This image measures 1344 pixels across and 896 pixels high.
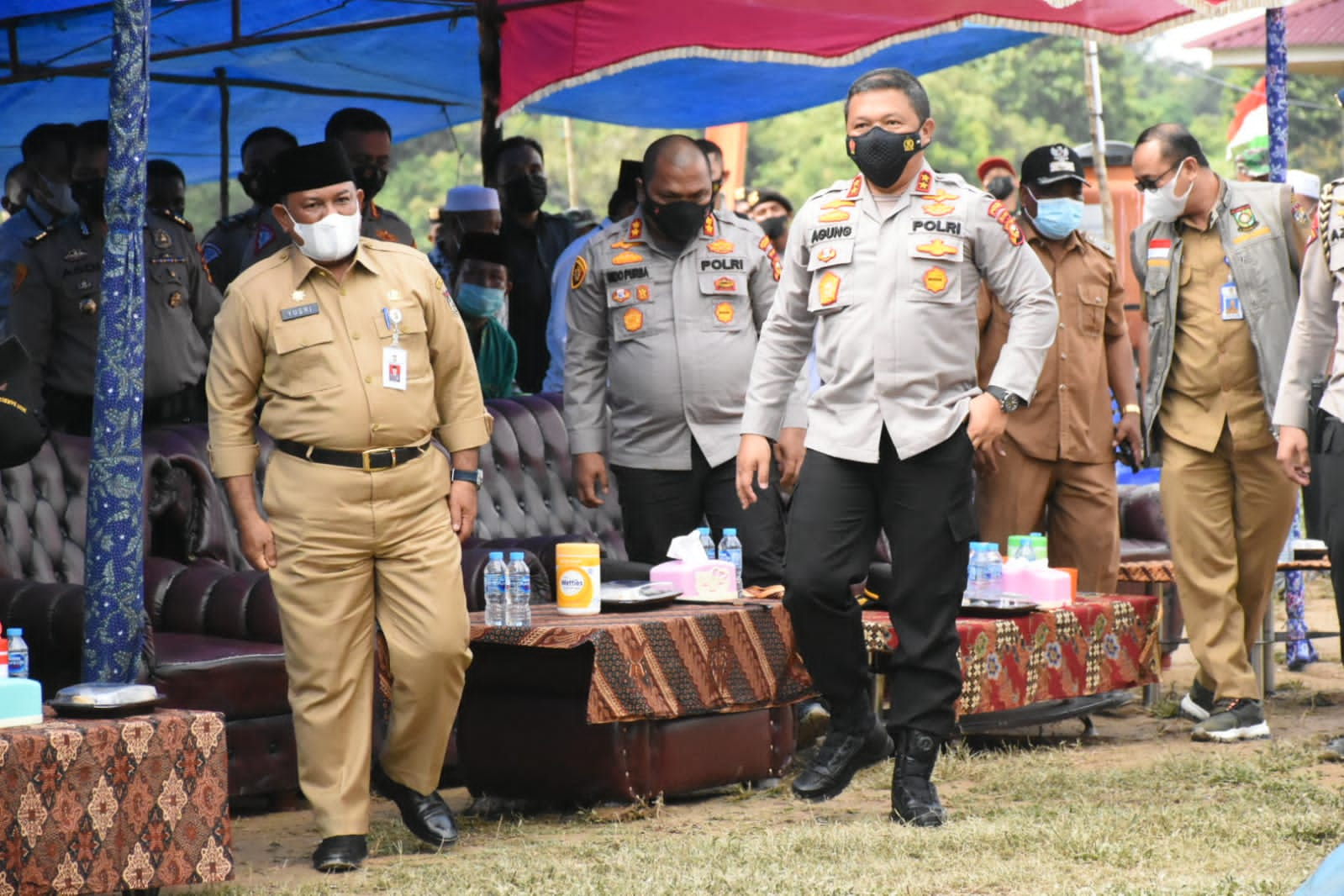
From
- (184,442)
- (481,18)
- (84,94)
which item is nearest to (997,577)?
(184,442)

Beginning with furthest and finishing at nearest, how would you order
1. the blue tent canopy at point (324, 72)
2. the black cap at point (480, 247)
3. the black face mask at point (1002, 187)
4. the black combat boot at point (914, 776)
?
the black face mask at point (1002, 187) → the blue tent canopy at point (324, 72) → the black cap at point (480, 247) → the black combat boot at point (914, 776)

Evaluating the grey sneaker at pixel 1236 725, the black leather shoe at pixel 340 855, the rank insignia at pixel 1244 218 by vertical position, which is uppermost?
the rank insignia at pixel 1244 218

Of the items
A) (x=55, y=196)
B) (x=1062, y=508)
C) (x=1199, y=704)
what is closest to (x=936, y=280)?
(x=1062, y=508)

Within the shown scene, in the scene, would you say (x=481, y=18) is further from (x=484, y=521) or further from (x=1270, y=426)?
(x=1270, y=426)

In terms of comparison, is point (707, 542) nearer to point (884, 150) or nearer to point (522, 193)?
point (884, 150)

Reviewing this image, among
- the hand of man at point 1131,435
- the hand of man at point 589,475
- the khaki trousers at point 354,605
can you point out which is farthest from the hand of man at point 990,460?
the khaki trousers at point 354,605

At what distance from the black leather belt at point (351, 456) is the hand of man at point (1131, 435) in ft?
12.1

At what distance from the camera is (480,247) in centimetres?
980

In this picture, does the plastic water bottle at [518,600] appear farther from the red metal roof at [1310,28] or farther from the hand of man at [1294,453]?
the red metal roof at [1310,28]

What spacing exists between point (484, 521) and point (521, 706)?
2.10 metres

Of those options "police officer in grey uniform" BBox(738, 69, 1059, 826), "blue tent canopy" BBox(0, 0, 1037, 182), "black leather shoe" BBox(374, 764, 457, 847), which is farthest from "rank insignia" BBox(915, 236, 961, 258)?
"blue tent canopy" BBox(0, 0, 1037, 182)

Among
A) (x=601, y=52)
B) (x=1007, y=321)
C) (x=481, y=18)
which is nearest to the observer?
(x=1007, y=321)

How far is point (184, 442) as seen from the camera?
7.43 meters

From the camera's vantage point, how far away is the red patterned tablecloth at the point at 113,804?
4633 mm
